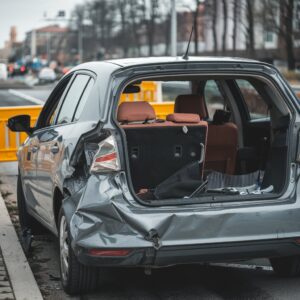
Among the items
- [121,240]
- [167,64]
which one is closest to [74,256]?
[121,240]

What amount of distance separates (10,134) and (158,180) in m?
8.07

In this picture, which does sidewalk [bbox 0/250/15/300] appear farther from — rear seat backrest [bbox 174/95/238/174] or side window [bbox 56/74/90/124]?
rear seat backrest [bbox 174/95/238/174]

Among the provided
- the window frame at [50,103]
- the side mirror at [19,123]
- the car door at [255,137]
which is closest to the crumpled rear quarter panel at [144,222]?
the car door at [255,137]

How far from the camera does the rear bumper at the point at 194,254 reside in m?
5.70

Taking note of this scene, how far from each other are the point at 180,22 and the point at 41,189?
101m

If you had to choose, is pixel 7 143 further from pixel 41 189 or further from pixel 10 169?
pixel 41 189

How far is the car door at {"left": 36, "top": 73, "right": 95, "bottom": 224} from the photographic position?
6.30m

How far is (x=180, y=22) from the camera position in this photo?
107 metres

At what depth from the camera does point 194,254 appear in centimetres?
577

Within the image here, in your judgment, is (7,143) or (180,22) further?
(180,22)

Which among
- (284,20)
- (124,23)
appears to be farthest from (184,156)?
(124,23)

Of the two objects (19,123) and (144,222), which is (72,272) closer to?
(144,222)

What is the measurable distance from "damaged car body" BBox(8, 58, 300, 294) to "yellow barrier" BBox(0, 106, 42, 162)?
6849mm

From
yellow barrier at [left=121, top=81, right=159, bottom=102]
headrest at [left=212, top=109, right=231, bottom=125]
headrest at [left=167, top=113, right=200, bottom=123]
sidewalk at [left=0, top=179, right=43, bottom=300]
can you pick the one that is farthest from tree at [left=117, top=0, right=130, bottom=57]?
headrest at [left=167, top=113, right=200, bottom=123]
